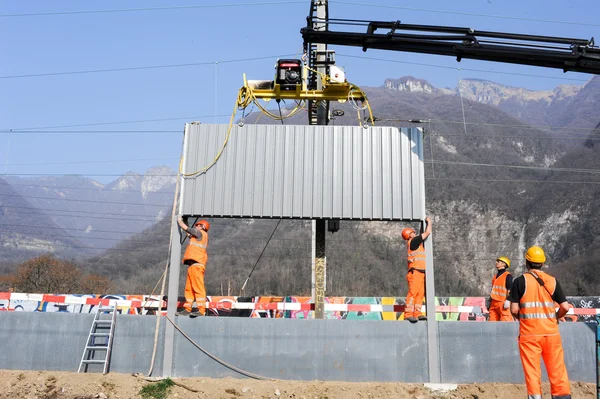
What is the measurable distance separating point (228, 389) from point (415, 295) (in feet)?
13.6

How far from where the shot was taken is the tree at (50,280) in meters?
38.2

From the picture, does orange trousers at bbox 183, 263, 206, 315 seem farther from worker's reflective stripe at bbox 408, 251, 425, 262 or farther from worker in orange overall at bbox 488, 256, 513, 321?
worker in orange overall at bbox 488, 256, 513, 321

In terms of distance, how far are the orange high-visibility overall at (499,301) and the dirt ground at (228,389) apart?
2.20 meters

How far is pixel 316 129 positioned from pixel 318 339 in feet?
14.1

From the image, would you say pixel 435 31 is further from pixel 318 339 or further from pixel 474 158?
pixel 474 158

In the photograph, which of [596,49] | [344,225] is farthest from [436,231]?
[596,49]

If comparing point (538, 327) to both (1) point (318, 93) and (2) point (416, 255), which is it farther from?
(1) point (318, 93)

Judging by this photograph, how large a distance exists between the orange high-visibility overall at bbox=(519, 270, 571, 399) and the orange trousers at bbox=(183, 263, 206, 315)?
6080 millimetres

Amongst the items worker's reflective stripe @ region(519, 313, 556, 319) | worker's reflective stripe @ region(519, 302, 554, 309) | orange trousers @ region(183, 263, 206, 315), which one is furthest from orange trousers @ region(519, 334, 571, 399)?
orange trousers @ region(183, 263, 206, 315)

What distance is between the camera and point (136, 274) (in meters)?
59.3

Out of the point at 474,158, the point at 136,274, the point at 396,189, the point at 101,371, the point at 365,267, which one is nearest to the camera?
the point at 101,371

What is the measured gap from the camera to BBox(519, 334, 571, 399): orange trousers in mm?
7004

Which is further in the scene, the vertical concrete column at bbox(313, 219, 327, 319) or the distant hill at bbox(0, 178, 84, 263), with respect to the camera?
the distant hill at bbox(0, 178, 84, 263)

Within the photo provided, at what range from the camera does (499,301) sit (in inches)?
487
